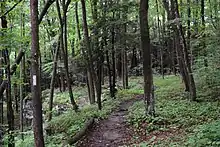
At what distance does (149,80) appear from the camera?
1278cm

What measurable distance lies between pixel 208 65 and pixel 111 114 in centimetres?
540

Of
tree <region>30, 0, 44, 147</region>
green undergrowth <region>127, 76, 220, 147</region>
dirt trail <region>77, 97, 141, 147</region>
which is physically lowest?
dirt trail <region>77, 97, 141, 147</region>

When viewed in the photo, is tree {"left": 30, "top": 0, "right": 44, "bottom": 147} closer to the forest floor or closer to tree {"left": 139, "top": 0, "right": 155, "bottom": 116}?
the forest floor

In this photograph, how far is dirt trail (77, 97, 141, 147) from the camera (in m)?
10.9

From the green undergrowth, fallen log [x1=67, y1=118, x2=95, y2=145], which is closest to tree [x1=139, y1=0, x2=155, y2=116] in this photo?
the green undergrowth

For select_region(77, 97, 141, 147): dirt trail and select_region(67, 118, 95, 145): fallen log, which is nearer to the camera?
select_region(77, 97, 141, 147): dirt trail

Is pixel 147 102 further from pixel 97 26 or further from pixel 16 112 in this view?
pixel 16 112

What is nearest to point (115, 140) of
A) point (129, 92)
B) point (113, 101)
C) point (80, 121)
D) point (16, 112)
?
point (80, 121)

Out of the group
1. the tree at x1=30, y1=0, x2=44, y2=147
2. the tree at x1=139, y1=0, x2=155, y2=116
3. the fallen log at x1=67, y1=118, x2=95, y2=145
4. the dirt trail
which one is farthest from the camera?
the tree at x1=139, y1=0, x2=155, y2=116

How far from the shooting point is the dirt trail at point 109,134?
1094 cm

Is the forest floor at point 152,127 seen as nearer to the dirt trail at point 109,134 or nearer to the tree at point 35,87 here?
the dirt trail at point 109,134

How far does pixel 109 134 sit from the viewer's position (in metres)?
11.9

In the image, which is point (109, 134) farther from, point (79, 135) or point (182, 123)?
point (182, 123)

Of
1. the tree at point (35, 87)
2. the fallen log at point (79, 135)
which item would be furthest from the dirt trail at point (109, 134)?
the tree at point (35, 87)
